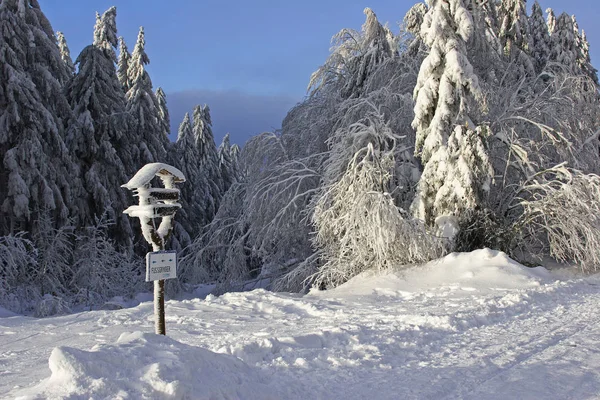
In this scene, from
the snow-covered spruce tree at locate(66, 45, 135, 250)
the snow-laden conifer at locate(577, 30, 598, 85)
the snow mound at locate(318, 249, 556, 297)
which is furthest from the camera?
the snow-laden conifer at locate(577, 30, 598, 85)

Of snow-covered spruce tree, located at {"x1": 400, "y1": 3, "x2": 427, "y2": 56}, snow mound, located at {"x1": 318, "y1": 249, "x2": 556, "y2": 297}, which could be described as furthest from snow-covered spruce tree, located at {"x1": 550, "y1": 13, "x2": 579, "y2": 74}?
snow mound, located at {"x1": 318, "y1": 249, "x2": 556, "y2": 297}

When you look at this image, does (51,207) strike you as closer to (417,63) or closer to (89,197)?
(89,197)

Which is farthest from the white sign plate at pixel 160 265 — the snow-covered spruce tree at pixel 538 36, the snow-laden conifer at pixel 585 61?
the snow-laden conifer at pixel 585 61

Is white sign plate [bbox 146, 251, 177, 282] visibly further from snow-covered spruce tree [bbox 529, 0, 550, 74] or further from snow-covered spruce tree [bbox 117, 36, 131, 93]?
snow-covered spruce tree [bbox 117, 36, 131, 93]

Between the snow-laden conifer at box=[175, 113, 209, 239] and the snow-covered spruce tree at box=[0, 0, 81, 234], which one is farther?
the snow-laden conifer at box=[175, 113, 209, 239]

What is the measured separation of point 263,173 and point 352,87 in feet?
13.2

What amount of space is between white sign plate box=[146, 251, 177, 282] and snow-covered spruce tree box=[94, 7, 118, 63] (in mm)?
20031

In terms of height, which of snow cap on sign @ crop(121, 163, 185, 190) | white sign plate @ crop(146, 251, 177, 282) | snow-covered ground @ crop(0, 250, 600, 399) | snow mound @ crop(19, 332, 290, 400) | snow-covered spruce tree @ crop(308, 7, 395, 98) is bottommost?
snow-covered ground @ crop(0, 250, 600, 399)

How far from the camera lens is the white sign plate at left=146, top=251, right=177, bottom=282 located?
208 inches

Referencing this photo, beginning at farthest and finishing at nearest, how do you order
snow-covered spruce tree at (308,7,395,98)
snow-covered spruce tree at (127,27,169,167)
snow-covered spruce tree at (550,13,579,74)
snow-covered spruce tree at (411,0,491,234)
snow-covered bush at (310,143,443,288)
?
snow-covered spruce tree at (550,13,579,74), snow-covered spruce tree at (127,27,169,167), snow-covered spruce tree at (308,7,395,98), snow-covered spruce tree at (411,0,491,234), snow-covered bush at (310,143,443,288)

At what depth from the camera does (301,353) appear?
17.4 feet

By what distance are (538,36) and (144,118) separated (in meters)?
20.8

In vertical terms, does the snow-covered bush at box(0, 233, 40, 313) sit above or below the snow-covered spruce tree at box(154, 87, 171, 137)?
below

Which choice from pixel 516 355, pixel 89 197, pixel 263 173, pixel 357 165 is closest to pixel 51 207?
pixel 89 197
